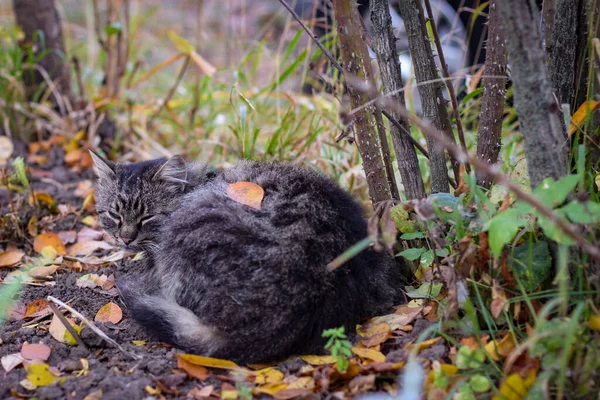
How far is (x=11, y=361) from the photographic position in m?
2.09

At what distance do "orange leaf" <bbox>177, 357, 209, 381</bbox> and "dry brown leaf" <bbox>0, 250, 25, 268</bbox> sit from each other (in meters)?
1.43

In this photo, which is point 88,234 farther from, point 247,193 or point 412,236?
point 412,236

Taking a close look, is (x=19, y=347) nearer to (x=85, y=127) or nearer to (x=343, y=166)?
(x=343, y=166)

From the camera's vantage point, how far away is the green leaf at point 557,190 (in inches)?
62.9

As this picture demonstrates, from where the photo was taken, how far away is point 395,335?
2.19 m

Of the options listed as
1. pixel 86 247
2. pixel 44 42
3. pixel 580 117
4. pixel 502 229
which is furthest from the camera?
pixel 44 42

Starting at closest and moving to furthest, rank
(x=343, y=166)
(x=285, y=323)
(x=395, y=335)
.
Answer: (x=285, y=323) → (x=395, y=335) → (x=343, y=166)

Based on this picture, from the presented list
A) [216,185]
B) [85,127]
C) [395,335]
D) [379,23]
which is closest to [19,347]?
[216,185]

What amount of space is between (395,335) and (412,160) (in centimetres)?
78

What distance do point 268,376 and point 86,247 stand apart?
1.71m

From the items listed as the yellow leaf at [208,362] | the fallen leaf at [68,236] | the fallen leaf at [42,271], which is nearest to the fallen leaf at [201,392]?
the yellow leaf at [208,362]

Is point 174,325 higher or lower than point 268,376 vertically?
higher

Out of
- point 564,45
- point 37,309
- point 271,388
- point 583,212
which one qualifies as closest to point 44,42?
point 37,309

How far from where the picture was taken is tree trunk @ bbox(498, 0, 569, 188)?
1647 mm
